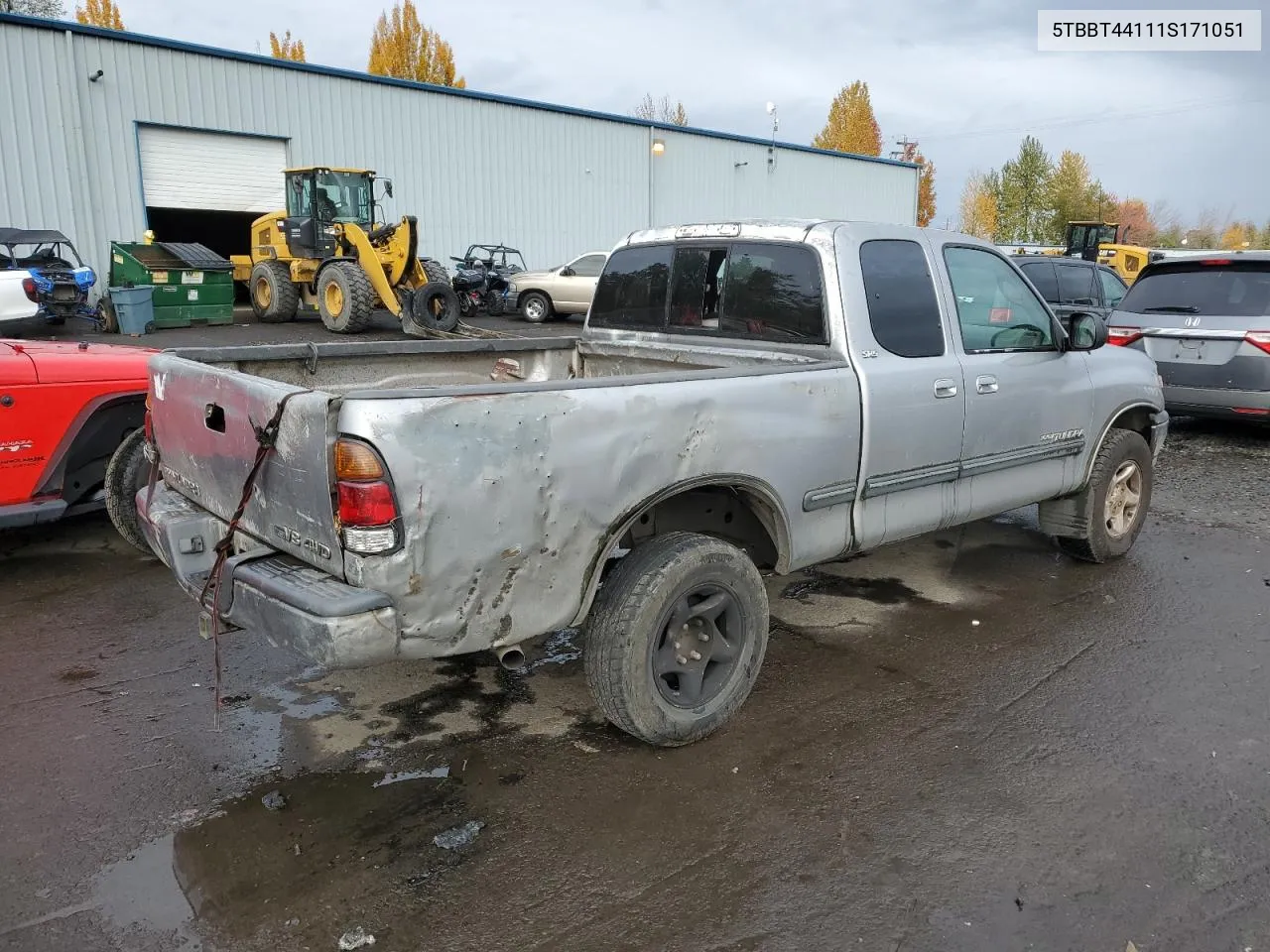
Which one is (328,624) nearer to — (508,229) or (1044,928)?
(1044,928)

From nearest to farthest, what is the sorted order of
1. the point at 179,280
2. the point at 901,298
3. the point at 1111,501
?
1. the point at 901,298
2. the point at 1111,501
3. the point at 179,280

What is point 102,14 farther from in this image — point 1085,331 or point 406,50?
point 1085,331

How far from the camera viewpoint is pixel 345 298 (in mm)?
16312

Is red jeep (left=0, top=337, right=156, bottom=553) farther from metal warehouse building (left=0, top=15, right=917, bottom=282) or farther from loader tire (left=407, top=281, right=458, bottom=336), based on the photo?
metal warehouse building (left=0, top=15, right=917, bottom=282)

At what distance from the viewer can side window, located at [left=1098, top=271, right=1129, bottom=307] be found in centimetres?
1403

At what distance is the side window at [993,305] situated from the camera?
15.4ft

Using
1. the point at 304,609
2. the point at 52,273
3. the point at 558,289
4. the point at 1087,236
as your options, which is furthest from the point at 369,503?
the point at 1087,236

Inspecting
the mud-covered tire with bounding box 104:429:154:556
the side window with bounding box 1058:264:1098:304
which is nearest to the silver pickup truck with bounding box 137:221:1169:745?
the mud-covered tire with bounding box 104:429:154:556

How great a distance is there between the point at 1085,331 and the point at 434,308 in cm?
1303

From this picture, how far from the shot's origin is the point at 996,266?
198 inches

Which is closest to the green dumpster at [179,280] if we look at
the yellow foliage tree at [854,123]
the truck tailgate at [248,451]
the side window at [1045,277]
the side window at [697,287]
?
the side window at [1045,277]

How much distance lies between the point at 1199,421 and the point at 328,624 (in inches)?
421

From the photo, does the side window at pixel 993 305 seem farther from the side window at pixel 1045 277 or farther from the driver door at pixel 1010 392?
the side window at pixel 1045 277

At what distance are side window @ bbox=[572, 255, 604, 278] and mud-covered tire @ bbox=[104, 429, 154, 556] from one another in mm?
16209
